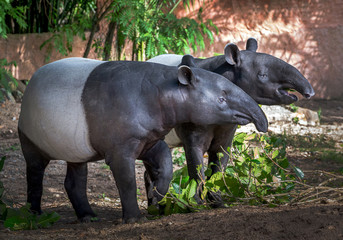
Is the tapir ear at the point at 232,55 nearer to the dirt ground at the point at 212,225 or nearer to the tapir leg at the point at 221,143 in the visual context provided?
the tapir leg at the point at 221,143

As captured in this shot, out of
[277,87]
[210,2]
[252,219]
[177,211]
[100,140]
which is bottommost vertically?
[177,211]

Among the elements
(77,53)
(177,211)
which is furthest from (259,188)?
(77,53)

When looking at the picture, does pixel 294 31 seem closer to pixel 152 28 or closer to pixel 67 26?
pixel 152 28

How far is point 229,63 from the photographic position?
439 cm

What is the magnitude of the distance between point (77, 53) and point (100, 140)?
27.6 ft

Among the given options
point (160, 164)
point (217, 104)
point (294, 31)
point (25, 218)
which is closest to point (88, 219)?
point (25, 218)

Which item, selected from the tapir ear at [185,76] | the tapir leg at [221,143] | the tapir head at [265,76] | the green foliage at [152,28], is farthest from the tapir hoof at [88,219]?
the green foliage at [152,28]

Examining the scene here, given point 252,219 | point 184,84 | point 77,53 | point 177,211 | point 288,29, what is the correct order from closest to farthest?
point 252,219, point 184,84, point 177,211, point 77,53, point 288,29

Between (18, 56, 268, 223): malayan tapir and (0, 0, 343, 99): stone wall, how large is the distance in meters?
8.65

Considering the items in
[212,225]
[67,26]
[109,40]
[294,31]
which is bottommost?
[212,225]

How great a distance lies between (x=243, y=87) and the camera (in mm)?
4410

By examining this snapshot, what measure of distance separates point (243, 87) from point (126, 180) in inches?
55.2

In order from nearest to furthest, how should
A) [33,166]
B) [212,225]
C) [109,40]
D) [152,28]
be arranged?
1. [212,225]
2. [33,166]
3. [152,28]
4. [109,40]

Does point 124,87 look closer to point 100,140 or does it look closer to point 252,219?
point 100,140
